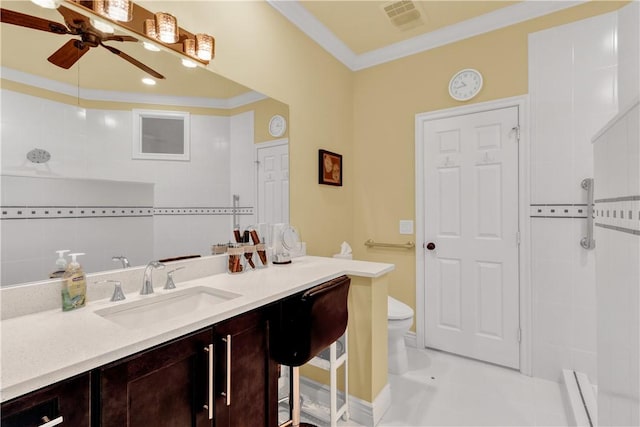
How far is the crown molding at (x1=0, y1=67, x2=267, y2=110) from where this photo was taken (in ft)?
3.62

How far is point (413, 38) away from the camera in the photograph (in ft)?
8.73

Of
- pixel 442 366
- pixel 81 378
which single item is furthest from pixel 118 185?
pixel 442 366

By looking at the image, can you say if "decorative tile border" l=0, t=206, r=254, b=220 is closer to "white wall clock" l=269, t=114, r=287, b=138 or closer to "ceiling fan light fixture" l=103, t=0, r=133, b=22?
"white wall clock" l=269, t=114, r=287, b=138

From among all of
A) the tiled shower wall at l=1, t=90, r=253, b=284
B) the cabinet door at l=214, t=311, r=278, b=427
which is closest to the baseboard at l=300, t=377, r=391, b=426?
the cabinet door at l=214, t=311, r=278, b=427

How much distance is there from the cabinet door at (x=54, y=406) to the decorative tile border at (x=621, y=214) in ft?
4.77

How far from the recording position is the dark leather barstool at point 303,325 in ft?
4.13

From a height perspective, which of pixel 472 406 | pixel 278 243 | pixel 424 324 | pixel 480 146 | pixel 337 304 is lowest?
pixel 472 406

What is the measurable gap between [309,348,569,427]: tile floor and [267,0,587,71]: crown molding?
8.76ft

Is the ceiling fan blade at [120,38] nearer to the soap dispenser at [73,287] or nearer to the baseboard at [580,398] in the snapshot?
the soap dispenser at [73,287]

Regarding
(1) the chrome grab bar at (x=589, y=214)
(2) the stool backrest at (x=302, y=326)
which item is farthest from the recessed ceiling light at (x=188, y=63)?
(1) the chrome grab bar at (x=589, y=214)

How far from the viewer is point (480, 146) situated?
95.6 inches

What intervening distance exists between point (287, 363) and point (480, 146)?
2.18 m

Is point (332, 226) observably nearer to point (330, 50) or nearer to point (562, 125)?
point (330, 50)

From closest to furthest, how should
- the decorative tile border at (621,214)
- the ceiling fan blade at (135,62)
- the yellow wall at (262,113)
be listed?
the decorative tile border at (621,214) → the ceiling fan blade at (135,62) → the yellow wall at (262,113)
